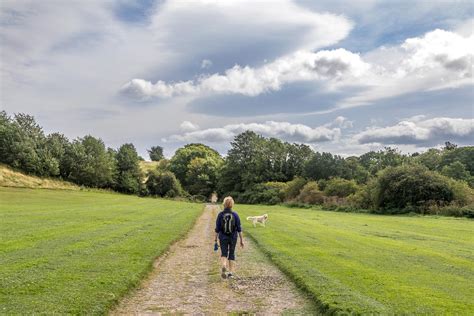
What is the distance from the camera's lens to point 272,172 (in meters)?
114

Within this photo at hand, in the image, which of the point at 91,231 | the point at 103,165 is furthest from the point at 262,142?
the point at 91,231

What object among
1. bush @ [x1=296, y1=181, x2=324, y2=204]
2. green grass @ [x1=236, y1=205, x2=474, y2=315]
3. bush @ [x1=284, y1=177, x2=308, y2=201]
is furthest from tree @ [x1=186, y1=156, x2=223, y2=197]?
green grass @ [x1=236, y1=205, x2=474, y2=315]

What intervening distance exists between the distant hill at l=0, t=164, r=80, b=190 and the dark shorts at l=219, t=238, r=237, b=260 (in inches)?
3008

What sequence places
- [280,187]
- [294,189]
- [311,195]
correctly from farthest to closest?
[280,187] → [294,189] → [311,195]

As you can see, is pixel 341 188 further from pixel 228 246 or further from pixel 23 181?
pixel 228 246

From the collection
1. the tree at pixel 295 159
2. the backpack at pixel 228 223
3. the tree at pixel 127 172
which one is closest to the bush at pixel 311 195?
the tree at pixel 295 159

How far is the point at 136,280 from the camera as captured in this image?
12797mm

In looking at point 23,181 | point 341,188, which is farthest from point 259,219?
point 23,181

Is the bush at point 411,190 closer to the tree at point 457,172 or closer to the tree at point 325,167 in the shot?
the tree at point 457,172

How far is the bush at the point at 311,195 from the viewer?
78.8 meters

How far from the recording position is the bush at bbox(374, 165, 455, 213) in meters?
54.5

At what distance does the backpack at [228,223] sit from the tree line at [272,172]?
4401cm

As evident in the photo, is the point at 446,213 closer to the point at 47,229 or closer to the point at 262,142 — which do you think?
the point at 47,229

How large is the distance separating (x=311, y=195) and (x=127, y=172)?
60.2 meters
